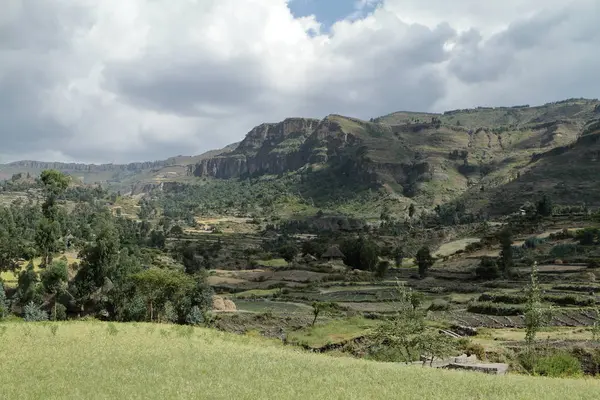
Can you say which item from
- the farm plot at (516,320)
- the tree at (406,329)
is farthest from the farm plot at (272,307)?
the tree at (406,329)

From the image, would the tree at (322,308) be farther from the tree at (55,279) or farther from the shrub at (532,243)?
the shrub at (532,243)

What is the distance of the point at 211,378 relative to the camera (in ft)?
78.7

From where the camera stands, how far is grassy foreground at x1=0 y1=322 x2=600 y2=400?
20703mm

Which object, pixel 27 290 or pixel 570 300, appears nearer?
pixel 570 300

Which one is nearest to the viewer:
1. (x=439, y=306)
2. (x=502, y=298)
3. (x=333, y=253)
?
(x=439, y=306)

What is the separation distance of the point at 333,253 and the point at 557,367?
123 meters

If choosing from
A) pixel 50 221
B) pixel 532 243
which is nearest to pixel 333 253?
pixel 532 243

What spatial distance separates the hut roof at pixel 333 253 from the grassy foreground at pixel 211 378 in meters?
126

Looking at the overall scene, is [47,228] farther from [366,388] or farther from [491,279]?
[366,388]

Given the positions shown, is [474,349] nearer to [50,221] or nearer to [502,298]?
[502,298]

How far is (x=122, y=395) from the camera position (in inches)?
782

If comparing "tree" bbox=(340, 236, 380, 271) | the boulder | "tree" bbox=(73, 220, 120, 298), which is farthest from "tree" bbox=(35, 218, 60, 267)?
"tree" bbox=(340, 236, 380, 271)

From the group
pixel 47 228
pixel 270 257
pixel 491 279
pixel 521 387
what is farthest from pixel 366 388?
pixel 270 257

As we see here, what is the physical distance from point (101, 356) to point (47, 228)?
93.3 metres
